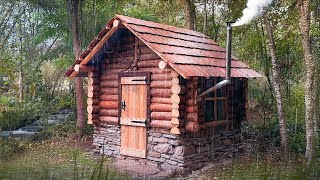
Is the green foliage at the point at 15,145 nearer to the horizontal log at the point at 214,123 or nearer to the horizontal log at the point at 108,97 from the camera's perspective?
the horizontal log at the point at 108,97

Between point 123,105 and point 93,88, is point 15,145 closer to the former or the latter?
point 93,88

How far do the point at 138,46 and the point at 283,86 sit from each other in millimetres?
7732

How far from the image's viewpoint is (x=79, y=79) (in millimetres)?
12719

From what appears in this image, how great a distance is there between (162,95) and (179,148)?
134 centimetres

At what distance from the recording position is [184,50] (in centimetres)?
901

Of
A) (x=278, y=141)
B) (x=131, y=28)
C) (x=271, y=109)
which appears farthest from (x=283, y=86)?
(x=131, y=28)

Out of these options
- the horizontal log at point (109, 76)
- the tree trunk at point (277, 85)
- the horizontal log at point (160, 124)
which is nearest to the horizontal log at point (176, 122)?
the horizontal log at point (160, 124)

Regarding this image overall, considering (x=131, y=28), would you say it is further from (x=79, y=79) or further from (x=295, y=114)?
(x=295, y=114)

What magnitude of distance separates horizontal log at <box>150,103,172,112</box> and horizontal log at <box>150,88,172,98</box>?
0.22m

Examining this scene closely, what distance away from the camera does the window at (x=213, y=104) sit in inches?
351

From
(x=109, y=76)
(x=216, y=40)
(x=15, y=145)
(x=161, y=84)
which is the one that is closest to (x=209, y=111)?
(x=161, y=84)

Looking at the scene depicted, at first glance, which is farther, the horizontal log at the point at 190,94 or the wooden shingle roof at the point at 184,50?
the horizontal log at the point at 190,94

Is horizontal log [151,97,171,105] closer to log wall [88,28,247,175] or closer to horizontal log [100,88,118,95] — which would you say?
log wall [88,28,247,175]

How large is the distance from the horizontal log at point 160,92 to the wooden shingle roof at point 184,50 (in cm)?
89
